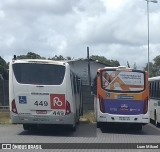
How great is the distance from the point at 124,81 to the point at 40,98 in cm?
472

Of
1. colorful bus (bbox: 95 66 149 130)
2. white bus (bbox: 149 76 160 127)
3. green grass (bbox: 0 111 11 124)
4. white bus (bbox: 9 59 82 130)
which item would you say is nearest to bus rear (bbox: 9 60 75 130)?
white bus (bbox: 9 59 82 130)

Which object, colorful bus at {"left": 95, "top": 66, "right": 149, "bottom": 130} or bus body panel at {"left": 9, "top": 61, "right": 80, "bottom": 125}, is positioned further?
colorful bus at {"left": 95, "top": 66, "right": 149, "bottom": 130}

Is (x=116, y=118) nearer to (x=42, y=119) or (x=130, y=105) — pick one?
(x=130, y=105)

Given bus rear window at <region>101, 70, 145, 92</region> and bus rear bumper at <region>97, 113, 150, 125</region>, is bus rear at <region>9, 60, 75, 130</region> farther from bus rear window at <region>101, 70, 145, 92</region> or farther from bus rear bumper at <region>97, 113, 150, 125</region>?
bus rear window at <region>101, 70, 145, 92</region>

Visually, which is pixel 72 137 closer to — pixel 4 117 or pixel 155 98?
pixel 155 98

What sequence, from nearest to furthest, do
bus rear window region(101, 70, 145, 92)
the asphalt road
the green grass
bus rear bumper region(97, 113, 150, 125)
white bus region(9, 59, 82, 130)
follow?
the asphalt road → white bus region(9, 59, 82, 130) → bus rear bumper region(97, 113, 150, 125) → bus rear window region(101, 70, 145, 92) → the green grass

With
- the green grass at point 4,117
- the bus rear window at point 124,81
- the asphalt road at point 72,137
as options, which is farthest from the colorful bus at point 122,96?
the green grass at point 4,117

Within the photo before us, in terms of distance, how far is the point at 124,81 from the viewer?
2339 cm

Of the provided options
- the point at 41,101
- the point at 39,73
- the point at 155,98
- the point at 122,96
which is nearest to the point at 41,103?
the point at 41,101

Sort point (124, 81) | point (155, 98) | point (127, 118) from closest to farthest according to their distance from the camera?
1. point (127, 118)
2. point (124, 81)
3. point (155, 98)

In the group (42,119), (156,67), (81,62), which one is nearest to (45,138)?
(42,119)

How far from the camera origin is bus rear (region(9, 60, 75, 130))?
804 inches

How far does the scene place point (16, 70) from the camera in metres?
20.7

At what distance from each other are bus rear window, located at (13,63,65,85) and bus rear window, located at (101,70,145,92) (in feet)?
11.1
